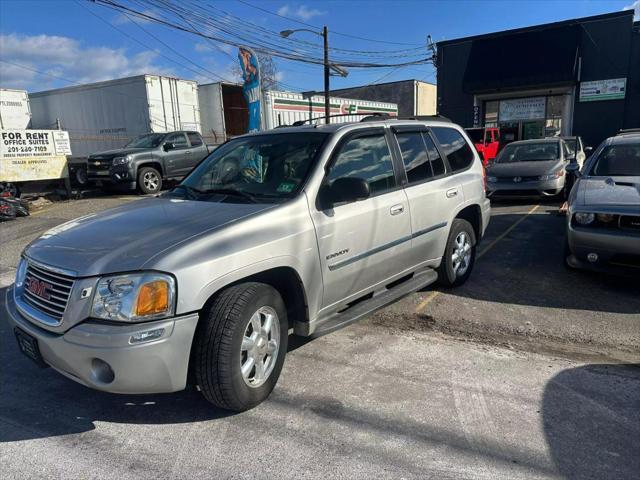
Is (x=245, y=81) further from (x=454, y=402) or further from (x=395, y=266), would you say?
(x=454, y=402)

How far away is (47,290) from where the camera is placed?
2.89 meters

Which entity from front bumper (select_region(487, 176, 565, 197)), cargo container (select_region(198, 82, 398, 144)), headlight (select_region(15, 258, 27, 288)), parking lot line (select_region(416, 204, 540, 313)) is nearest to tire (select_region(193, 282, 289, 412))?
headlight (select_region(15, 258, 27, 288))

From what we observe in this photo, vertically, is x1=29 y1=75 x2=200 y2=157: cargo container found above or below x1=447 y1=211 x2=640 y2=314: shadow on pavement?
above

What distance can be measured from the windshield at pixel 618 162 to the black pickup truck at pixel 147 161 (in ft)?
37.6

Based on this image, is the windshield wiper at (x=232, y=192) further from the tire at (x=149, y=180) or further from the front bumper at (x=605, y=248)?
the tire at (x=149, y=180)

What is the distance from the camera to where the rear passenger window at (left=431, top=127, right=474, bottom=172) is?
16.8 feet

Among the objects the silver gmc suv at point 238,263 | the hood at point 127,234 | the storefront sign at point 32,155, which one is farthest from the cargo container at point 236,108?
the hood at point 127,234

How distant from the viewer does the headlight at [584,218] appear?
5066 millimetres

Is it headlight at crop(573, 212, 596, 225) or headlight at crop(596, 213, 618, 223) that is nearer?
headlight at crop(596, 213, 618, 223)

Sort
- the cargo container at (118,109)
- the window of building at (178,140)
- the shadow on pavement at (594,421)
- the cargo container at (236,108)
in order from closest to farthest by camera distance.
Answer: the shadow on pavement at (594,421) → the window of building at (178,140) → the cargo container at (118,109) → the cargo container at (236,108)

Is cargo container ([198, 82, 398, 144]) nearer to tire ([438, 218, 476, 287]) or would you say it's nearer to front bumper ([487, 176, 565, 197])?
front bumper ([487, 176, 565, 197])

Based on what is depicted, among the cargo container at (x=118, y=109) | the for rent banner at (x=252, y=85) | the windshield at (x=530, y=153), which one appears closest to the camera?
the windshield at (x=530, y=153)

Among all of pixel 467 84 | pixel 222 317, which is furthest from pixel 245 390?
pixel 467 84

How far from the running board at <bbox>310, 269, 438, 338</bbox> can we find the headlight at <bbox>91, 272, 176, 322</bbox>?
3.92 feet
